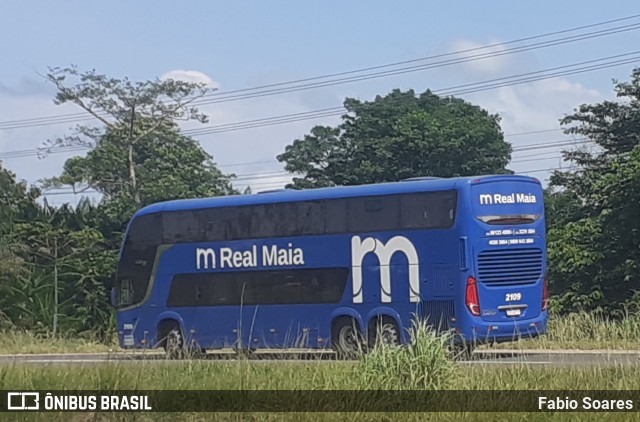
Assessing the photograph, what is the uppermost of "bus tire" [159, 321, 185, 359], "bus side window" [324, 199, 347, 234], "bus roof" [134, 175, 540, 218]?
"bus roof" [134, 175, 540, 218]

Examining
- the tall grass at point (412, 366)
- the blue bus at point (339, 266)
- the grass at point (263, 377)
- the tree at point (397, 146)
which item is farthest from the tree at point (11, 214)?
the tall grass at point (412, 366)

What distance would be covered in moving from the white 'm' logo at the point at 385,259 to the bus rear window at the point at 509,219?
1450 mm

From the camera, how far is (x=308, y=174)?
53.8 m

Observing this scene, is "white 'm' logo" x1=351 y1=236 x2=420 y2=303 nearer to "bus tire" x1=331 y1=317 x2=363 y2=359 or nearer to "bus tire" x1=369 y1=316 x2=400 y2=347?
"bus tire" x1=369 y1=316 x2=400 y2=347

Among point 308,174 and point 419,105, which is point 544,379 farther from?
point 419,105

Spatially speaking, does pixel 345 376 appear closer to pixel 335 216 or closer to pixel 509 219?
pixel 509 219

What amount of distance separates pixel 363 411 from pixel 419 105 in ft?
166

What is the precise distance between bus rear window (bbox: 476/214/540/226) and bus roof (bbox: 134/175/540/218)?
2.24ft

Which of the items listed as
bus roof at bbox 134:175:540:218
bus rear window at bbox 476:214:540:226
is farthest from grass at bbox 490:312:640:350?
bus roof at bbox 134:175:540:218

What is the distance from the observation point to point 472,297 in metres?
18.8

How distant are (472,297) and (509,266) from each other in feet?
3.56

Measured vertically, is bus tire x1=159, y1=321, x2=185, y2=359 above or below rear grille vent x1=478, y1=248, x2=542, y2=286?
below

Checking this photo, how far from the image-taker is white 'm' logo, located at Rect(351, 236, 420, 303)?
19.4 m

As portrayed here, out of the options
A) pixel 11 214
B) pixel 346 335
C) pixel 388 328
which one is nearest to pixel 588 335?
pixel 388 328
